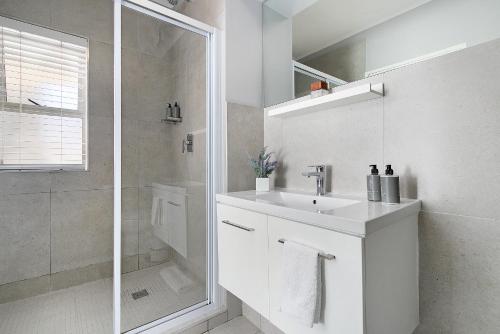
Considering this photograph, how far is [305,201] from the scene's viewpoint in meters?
1.27

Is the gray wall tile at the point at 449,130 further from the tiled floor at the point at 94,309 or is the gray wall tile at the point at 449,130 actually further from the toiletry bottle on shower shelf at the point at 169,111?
the tiled floor at the point at 94,309

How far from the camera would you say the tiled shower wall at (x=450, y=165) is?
82 centimetres

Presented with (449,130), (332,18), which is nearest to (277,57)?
(332,18)

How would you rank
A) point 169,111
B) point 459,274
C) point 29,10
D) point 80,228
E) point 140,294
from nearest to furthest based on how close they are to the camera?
point 459,274, point 140,294, point 169,111, point 29,10, point 80,228

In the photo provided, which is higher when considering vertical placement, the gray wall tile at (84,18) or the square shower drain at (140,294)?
the gray wall tile at (84,18)

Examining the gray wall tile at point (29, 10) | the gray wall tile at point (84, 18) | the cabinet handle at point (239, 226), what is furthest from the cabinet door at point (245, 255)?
the gray wall tile at point (29, 10)

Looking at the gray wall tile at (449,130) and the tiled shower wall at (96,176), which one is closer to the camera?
the gray wall tile at (449,130)

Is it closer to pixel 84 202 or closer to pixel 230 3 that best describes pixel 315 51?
pixel 230 3

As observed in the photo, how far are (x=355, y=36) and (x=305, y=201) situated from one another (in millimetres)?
883

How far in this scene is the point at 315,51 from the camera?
1.39 meters

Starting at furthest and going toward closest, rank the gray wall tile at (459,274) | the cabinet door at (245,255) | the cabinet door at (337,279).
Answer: the cabinet door at (245,255) → the gray wall tile at (459,274) → the cabinet door at (337,279)

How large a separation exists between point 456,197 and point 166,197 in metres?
1.41

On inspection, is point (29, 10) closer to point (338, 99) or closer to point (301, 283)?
point (338, 99)

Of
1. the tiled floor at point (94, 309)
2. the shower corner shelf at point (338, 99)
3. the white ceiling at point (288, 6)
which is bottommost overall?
the tiled floor at point (94, 309)
